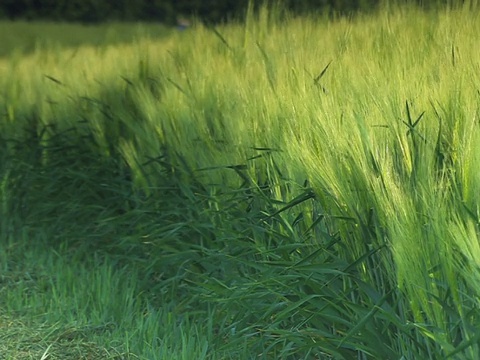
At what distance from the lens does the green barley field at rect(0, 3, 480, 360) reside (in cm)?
162

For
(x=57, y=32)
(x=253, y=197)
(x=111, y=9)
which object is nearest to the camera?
(x=253, y=197)

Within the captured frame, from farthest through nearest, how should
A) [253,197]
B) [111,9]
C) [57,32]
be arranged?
[111,9], [57,32], [253,197]

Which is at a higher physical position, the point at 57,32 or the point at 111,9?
the point at 111,9

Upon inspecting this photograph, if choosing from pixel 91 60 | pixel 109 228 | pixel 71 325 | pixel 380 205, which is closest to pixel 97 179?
pixel 109 228

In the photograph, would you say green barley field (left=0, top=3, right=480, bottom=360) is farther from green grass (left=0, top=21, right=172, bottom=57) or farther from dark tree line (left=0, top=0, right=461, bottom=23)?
dark tree line (left=0, top=0, right=461, bottom=23)

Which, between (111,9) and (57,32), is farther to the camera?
(111,9)

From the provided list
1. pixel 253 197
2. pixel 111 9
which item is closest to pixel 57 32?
pixel 111 9

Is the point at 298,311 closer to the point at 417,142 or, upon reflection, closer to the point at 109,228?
the point at 417,142

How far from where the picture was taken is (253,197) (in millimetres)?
2234

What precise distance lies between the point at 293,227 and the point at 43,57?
281cm

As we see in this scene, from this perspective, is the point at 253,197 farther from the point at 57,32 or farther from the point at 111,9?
the point at 111,9

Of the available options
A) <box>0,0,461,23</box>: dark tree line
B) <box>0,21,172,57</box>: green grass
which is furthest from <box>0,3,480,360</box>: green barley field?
<box>0,0,461,23</box>: dark tree line

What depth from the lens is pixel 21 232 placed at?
3.41 metres

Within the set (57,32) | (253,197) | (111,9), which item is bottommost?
(57,32)
